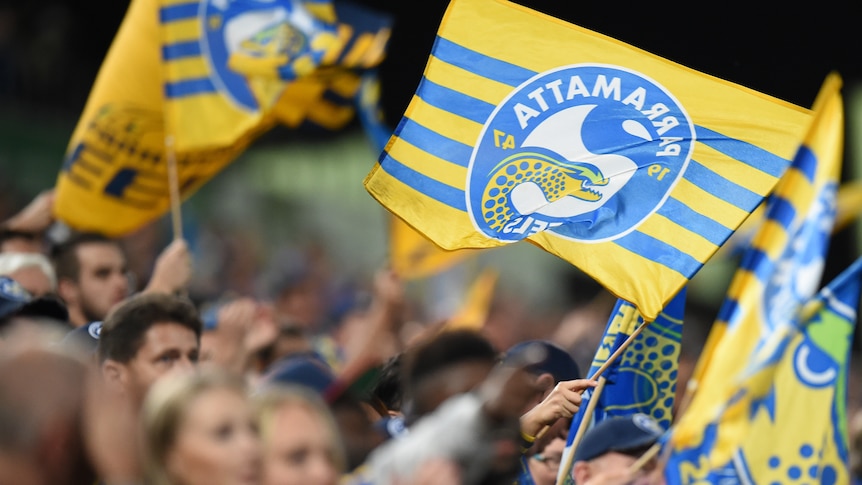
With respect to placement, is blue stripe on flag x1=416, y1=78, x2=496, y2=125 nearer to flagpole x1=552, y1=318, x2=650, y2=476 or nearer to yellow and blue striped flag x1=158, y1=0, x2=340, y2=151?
flagpole x1=552, y1=318, x2=650, y2=476

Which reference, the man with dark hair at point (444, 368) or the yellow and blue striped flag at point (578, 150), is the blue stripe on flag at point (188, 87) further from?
the man with dark hair at point (444, 368)

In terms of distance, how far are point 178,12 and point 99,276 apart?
147 centimetres

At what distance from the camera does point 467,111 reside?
15.4 feet

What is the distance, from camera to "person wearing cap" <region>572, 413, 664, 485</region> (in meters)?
4.83

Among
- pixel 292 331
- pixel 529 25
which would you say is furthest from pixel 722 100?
pixel 292 331

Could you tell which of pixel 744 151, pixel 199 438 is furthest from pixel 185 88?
pixel 199 438

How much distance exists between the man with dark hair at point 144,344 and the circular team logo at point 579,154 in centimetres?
101

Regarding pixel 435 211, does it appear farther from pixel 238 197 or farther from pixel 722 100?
pixel 238 197

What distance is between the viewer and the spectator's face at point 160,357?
4227 mm

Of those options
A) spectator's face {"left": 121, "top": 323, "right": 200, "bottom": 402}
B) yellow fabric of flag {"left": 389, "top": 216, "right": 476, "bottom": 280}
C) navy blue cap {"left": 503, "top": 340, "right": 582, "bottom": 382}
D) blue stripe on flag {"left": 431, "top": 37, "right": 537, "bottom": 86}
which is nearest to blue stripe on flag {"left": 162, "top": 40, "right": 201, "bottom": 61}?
yellow fabric of flag {"left": 389, "top": 216, "right": 476, "bottom": 280}

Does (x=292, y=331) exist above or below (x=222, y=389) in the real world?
below

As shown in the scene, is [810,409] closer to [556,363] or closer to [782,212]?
[782,212]

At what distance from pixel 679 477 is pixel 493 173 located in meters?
1.22

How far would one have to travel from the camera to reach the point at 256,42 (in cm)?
682
